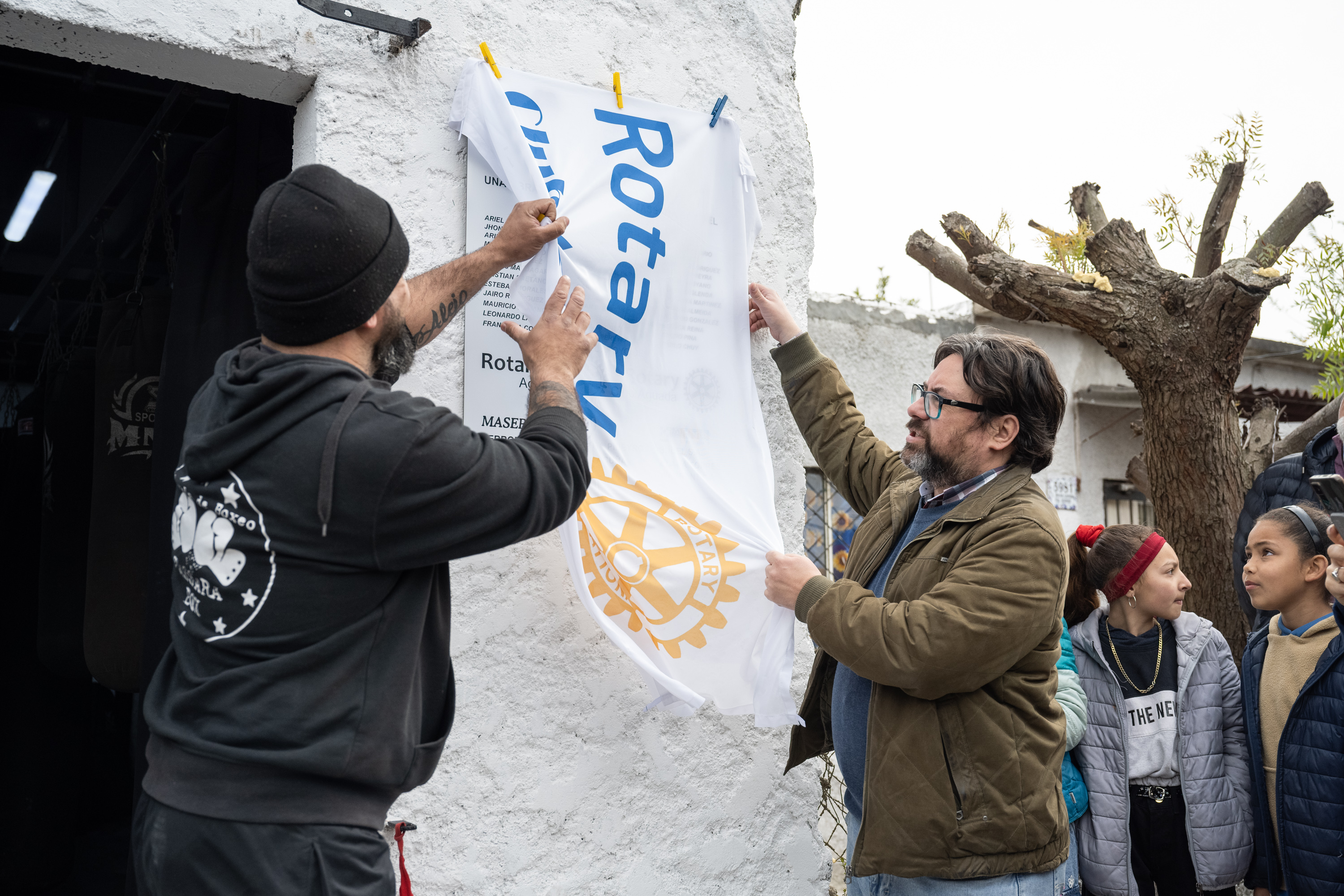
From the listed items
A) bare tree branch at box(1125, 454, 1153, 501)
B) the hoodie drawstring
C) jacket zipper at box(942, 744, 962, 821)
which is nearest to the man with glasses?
jacket zipper at box(942, 744, 962, 821)

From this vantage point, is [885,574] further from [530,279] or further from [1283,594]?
[1283,594]

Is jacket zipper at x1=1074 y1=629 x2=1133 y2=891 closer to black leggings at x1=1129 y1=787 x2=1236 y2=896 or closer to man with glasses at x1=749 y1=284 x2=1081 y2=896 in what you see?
black leggings at x1=1129 y1=787 x2=1236 y2=896

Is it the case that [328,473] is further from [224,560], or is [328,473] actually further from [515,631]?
[515,631]

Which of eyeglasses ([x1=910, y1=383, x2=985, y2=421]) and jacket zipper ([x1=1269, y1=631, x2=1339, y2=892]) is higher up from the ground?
eyeglasses ([x1=910, y1=383, x2=985, y2=421])

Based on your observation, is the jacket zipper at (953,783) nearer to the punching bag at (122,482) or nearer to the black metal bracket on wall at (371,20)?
the black metal bracket on wall at (371,20)

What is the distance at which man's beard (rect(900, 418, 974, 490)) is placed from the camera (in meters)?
2.25

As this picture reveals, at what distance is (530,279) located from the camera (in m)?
2.23

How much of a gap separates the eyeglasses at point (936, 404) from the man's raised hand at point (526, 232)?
0.95 m

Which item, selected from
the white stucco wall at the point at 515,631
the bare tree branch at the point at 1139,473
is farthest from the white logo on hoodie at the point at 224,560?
the bare tree branch at the point at 1139,473

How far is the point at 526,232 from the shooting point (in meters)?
2.12

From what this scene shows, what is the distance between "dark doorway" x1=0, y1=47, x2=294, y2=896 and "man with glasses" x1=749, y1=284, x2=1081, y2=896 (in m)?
1.68

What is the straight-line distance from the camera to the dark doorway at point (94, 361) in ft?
8.20

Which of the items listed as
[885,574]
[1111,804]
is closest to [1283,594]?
[1111,804]

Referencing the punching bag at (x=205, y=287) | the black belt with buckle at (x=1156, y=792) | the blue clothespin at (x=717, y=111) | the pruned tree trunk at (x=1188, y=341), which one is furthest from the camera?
the pruned tree trunk at (x=1188, y=341)
